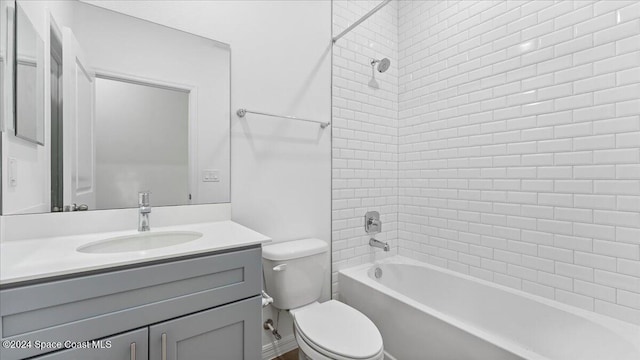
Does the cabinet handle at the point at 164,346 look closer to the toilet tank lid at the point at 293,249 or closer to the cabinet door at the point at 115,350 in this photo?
the cabinet door at the point at 115,350

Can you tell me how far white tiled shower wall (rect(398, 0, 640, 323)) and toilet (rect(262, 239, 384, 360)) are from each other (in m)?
1.05

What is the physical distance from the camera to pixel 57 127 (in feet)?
3.84

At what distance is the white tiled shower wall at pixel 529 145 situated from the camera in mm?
1377

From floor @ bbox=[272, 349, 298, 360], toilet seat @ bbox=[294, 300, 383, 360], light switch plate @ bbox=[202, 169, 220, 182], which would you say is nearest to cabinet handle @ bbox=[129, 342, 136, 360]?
toilet seat @ bbox=[294, 300, 383, 360]

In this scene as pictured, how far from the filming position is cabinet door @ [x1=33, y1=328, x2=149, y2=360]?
76 cm

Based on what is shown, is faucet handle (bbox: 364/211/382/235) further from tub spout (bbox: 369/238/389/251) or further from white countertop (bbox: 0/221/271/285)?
white countertop (bbox: 0/221/271/285)

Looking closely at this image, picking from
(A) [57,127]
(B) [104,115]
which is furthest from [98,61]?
(A) [57,127]

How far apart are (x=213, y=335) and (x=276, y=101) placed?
4.45ft

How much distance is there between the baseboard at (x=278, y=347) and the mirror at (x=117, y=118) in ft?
3.37

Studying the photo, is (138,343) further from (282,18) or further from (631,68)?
(631,68)

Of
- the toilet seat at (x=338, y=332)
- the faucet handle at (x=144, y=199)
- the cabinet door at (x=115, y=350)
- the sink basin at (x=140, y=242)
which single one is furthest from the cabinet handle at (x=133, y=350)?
the toilet seat at (x=338, y=332)

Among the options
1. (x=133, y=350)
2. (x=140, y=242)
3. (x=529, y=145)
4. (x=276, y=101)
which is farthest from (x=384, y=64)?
(x=133, y=350)

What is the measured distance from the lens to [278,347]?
181cm

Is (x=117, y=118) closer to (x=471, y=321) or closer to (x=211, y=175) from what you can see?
(x=211, y=175)
